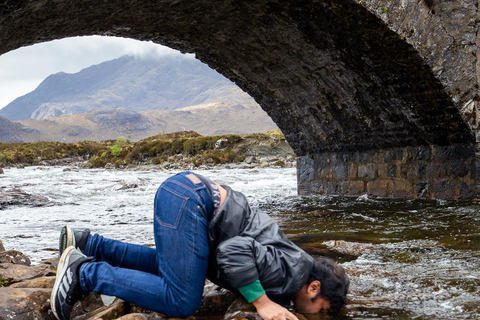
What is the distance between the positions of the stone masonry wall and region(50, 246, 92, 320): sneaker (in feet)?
19.8

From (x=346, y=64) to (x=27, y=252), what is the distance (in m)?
4.94

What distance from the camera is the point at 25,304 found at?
2.71m

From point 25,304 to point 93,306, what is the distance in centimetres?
42

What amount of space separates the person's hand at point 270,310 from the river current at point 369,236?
31 cm

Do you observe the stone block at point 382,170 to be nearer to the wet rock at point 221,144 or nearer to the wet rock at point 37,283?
the wet rock at point 37,283

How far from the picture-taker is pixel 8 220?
748cm

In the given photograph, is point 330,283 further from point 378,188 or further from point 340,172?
point 340,172

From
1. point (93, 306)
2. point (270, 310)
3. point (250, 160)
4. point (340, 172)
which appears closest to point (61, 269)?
point (93, 306)

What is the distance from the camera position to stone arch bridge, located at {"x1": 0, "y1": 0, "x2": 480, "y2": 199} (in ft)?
19.9

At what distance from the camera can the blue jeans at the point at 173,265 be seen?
2613 millimetres

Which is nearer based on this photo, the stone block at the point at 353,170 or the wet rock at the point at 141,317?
the wet rock at the point at 141,317

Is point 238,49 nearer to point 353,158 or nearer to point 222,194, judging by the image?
point 353,158

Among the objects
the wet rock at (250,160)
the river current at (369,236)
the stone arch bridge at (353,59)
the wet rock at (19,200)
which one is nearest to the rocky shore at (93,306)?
the river current at (369,236)

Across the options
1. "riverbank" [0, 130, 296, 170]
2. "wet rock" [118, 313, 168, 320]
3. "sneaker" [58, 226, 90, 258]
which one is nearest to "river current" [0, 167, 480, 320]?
"wet rock" [118, 313, 168, 320]
